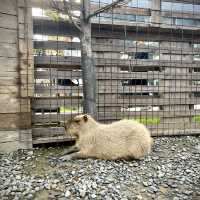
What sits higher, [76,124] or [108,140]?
[76,124]

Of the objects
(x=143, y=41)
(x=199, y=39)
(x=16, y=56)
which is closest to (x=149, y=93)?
(x=143, y=41)

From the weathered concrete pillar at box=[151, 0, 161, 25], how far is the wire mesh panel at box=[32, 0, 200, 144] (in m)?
0.02

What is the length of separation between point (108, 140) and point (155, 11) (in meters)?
3.33

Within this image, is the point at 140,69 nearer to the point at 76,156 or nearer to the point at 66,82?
the point at 66,82

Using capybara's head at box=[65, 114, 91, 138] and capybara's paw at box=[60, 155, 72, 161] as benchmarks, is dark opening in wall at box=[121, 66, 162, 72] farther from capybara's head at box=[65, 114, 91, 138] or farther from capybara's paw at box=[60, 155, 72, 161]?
capybara's paw at box=[60, 155, 72, 161]

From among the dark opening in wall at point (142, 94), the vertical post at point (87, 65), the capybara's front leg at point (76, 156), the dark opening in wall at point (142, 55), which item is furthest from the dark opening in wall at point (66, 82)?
the dark opening in wall at point (142, 55)

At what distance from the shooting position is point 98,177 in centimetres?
368

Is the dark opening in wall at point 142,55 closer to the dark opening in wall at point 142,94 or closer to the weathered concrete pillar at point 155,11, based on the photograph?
the weathered concrete pillar at point 155,11

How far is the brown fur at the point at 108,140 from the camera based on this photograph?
177 inches

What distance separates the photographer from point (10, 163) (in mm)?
4277

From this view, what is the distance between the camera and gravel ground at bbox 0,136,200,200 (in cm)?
327

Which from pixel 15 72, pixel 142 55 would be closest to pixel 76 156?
pixel 15 72

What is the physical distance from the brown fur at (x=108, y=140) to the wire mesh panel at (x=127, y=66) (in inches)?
29.5

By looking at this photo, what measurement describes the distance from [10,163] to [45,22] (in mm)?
2759
